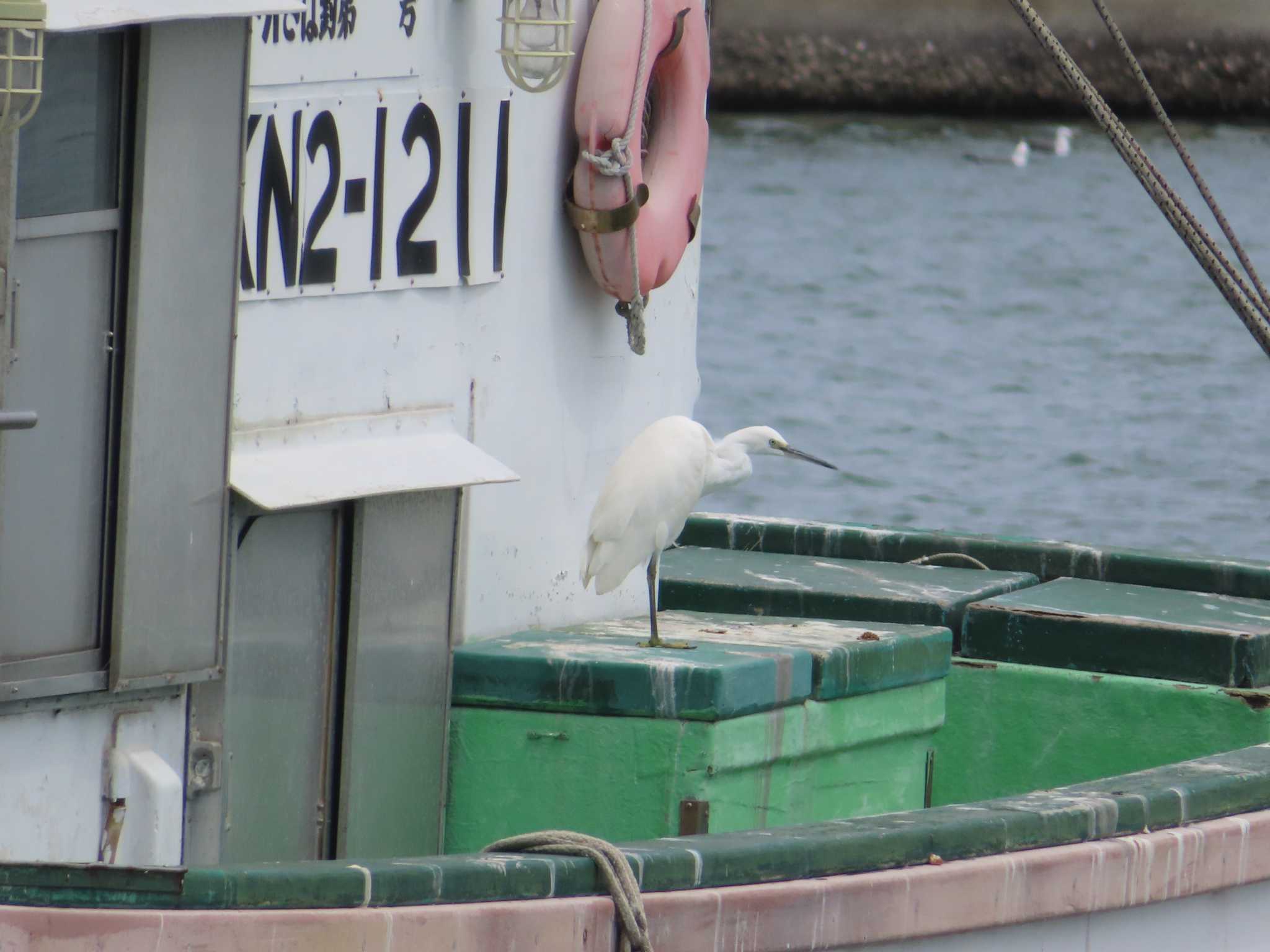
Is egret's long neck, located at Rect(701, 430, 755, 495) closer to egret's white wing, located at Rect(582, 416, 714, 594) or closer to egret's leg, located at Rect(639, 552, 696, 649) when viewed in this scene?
egret's white wing, located at Rect(582, 416, 714, 594)

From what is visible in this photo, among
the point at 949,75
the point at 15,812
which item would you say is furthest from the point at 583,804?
the point at 949,75

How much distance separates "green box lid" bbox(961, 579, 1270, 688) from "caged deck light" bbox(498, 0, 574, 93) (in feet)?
6.36

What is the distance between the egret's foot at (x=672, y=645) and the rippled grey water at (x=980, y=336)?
9.91m

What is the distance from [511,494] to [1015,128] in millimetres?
25368

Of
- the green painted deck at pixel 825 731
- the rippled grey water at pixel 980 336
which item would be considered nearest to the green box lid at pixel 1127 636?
the green painted deck at pixel 825 731

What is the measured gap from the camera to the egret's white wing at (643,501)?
4.88 m

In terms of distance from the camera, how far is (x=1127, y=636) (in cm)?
566

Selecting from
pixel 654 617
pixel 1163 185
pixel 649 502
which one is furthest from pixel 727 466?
pixel 1163 185

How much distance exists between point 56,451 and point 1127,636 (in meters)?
2.87

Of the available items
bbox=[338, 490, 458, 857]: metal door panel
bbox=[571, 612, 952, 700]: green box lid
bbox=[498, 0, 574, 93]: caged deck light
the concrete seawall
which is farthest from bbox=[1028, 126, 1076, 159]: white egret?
bbox=[338, 490, 458, 857]: metal door panel

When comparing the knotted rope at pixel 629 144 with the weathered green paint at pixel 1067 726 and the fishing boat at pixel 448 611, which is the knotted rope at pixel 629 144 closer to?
the fishing boat at pixel 448 611

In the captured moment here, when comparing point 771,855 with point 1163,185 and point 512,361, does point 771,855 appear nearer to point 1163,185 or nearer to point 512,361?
point 512,361

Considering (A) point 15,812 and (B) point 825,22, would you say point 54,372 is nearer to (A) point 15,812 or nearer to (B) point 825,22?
(A) point 15,812

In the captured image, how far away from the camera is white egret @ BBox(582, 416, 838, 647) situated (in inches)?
192
